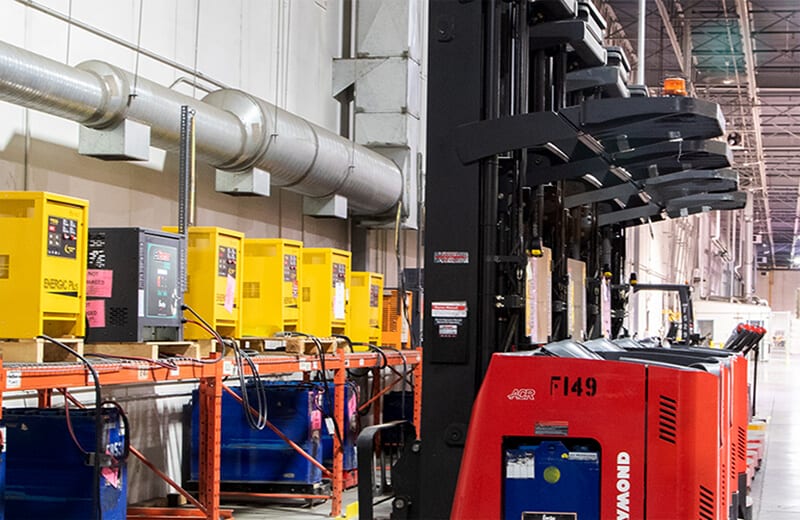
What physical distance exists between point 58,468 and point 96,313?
106 centimetres

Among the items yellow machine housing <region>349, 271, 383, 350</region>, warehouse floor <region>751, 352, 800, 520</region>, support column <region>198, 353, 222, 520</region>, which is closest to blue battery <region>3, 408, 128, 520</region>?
support column <region>198, 353, 222, 520</region>

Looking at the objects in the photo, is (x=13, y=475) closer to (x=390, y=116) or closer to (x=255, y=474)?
(x=255, y=474)

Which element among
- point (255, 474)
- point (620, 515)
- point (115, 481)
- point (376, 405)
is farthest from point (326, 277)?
point (620, 515)

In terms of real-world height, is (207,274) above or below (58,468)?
above

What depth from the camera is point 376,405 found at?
1352cm

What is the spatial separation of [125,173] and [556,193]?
4805 mm

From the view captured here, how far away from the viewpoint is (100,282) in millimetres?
7461

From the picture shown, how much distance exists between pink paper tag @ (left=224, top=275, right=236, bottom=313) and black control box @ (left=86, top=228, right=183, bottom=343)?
1.28 meters

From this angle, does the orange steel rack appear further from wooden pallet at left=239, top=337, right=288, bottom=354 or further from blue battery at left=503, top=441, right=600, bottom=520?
blue battery at left=503, top=441, right=600, bottom=520

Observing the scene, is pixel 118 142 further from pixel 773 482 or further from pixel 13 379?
pixel 773 482

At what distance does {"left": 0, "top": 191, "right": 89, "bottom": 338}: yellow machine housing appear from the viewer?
21.2ft

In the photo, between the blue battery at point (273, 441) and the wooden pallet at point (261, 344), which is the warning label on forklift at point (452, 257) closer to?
the wooden pallet at point (261, 344)

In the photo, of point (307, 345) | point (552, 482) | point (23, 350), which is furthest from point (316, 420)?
point (552, 482)

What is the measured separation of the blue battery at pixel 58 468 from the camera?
7.41m
